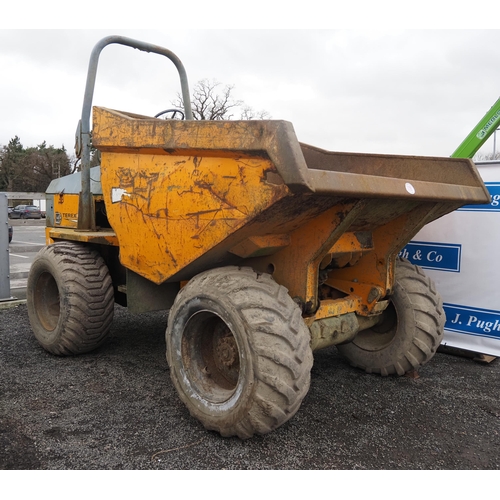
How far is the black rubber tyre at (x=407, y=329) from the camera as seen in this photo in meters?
3.83

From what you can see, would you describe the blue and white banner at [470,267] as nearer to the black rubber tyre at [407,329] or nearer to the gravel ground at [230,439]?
the gravel ground at [230,439]

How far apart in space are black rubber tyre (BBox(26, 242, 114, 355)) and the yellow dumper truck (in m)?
0.01

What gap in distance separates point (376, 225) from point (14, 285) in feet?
21.4

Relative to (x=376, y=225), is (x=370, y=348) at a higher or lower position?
lower

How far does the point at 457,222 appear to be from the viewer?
4957mm

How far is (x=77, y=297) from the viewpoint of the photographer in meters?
4.15

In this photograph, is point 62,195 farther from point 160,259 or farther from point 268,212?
point 268,212

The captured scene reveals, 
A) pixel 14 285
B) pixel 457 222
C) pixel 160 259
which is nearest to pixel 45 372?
pixel 160 259

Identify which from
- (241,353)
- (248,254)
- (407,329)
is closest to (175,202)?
(248,254)

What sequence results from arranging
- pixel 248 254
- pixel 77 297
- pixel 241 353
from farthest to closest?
pixel 77 297 < pixel 248 254 < pixel 241 353

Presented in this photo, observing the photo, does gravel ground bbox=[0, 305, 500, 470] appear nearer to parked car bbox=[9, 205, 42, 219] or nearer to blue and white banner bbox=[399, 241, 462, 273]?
blue and white banner bbox=[399, 241, 462, 273]

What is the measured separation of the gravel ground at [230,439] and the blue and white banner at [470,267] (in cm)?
38

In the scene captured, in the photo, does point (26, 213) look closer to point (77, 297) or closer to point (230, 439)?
point (77, 297)

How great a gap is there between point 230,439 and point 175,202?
1.44 meters
